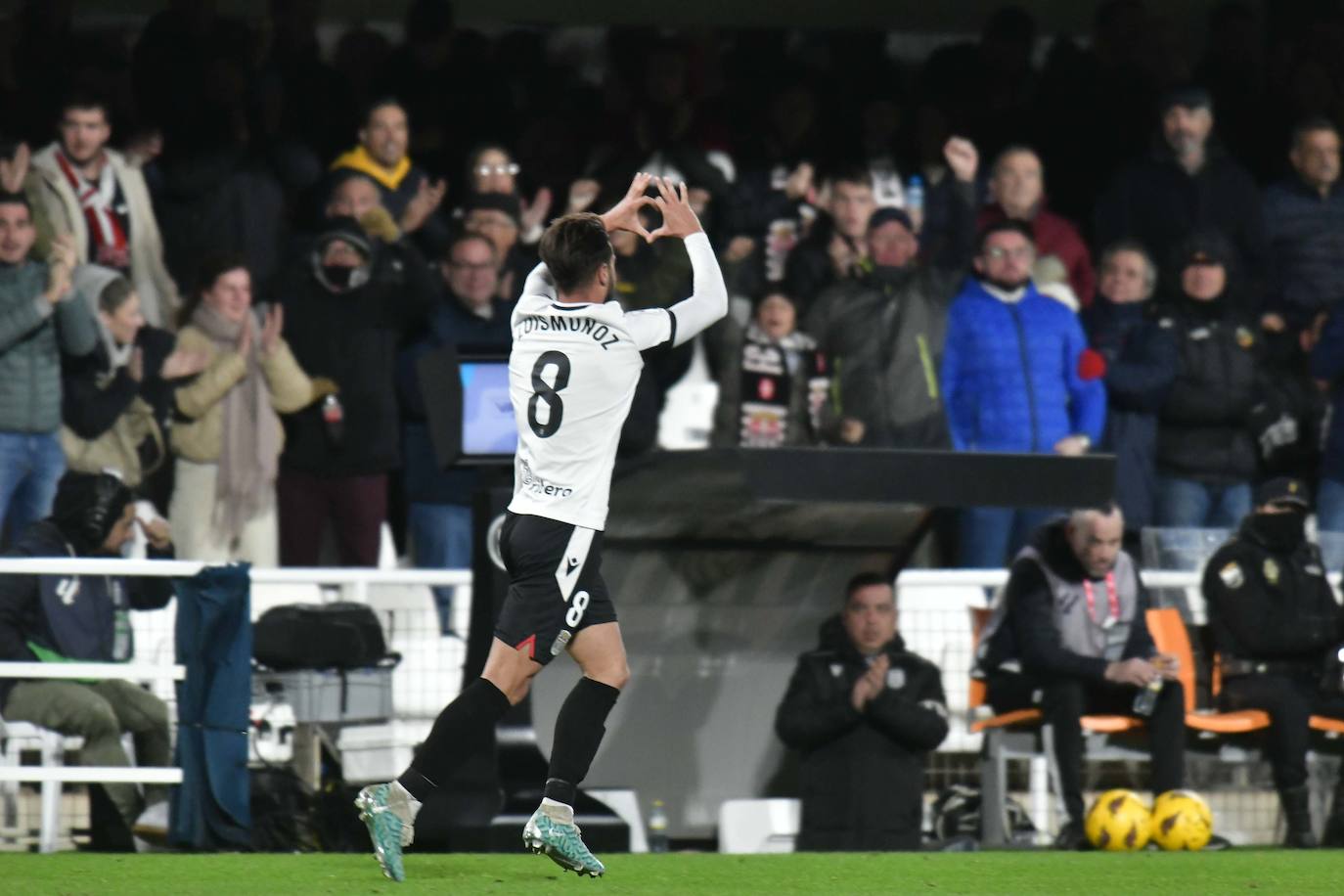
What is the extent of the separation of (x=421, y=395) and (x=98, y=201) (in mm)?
1788

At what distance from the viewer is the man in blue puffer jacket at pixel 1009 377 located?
11.4 m

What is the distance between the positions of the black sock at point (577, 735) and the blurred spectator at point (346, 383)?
4225mm

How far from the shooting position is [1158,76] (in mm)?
13195

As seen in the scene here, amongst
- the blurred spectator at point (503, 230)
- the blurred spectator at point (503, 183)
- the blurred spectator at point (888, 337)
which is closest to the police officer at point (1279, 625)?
the blurred spectator at point (888, 337)

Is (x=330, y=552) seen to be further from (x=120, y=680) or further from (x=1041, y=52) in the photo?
(x=1041, y=52)

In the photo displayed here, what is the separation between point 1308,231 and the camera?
1259 centimetres

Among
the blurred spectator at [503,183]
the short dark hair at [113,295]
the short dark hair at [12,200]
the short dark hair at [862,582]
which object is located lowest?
the short dark hair at [862,582]

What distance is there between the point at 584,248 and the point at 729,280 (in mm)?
5006

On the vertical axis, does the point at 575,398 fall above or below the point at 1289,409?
below

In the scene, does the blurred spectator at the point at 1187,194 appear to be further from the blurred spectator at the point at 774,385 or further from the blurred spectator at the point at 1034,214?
the blurred spectator at the point at 774,385

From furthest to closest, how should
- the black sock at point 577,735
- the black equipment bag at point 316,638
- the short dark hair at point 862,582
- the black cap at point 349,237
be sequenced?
the black cap at point 349,237, the short dark hair at point 862,582, the black equipment bag at point 316,638, the black sock at point 577,735

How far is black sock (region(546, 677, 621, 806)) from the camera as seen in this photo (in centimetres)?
681

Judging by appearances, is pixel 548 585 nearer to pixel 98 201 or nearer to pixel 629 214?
pixel 629 214

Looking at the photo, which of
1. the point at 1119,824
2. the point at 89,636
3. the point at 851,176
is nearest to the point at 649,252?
the point at 851,176
